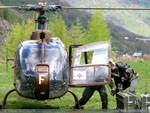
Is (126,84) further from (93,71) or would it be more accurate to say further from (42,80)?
(42,80)

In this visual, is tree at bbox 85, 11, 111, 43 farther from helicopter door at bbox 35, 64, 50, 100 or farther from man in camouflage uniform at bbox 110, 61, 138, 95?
helicopter door at bbox 35, 64, 50, 100

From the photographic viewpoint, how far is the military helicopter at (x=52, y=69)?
10.2 metres

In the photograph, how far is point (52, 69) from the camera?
10.7 metres

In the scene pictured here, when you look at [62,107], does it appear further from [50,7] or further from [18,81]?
[50,7]

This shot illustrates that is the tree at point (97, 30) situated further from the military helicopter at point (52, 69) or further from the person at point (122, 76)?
the person at point (122, 76)

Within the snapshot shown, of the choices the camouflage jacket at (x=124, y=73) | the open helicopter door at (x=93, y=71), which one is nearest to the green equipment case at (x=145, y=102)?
the open helicopter door at (x=93, y=71)

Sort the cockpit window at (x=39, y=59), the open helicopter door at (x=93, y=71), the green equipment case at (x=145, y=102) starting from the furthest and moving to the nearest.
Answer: the open helicopter door at (x=93, y=71), the cockpit window at (x=39, y=59), the green equipment case at (x=145, y=102)

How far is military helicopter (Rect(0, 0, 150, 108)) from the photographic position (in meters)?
10.2

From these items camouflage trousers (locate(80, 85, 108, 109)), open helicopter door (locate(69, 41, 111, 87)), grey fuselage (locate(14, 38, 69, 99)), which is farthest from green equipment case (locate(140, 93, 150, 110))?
grey fuselage (locate(14, 38, 69, 99))

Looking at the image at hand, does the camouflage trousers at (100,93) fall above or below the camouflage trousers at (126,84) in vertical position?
below

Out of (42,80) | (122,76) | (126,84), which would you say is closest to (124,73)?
(122,76)

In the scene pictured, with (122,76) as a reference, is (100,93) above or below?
below

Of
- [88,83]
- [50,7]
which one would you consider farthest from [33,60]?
[50,7]

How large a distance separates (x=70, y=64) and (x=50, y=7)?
6.54 ft
